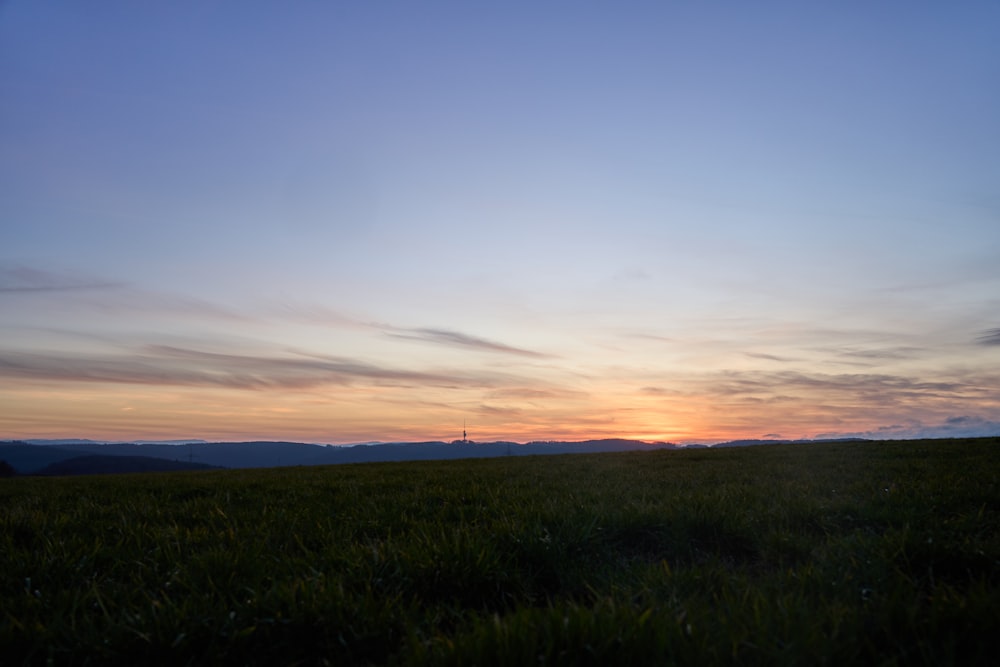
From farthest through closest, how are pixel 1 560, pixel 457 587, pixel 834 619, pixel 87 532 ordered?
pixel 87 532 < pixel 1 560 < pixel 457 587 < pixel 834 619

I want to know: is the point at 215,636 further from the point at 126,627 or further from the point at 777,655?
the point at 777,655

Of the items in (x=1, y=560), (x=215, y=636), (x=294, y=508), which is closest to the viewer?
(x=215, y=636)

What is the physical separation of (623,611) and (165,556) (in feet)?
15.1

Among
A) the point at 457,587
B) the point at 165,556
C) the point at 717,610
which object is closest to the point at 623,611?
the point at 717,610

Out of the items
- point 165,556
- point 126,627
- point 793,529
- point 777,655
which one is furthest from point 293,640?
point 793,529

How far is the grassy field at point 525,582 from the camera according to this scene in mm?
2969

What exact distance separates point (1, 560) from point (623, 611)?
240 inches

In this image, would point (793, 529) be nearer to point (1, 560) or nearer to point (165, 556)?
point (165, 556)

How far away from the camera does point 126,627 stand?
3.41 meters

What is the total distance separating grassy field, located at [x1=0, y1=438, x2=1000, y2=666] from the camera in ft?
9.74

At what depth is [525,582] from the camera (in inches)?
175

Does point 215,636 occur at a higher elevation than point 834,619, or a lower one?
lower

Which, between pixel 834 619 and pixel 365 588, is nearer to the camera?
pixel 834 619

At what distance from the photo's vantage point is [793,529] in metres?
5.86
